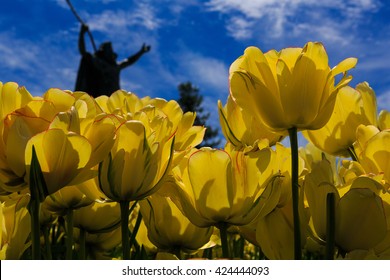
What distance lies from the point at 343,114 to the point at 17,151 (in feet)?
1.77

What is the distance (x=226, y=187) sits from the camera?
0.62 meters

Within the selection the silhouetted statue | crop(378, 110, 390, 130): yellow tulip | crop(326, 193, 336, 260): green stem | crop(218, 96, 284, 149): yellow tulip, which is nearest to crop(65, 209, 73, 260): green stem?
crop(218, 96, 284, 149): yellow tulip

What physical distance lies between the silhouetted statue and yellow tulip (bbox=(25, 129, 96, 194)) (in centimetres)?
1141

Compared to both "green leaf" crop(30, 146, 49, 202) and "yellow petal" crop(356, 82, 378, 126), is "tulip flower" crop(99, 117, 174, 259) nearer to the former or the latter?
"green leaf" crop(30, 146, 49, 202)

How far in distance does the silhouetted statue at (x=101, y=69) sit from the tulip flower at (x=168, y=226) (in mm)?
11201

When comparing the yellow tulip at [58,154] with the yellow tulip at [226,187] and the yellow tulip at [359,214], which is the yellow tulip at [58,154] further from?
the yellow tulip at [359,214]

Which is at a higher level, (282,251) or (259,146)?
(259,146)

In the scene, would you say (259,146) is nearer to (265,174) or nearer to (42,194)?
(265,174)

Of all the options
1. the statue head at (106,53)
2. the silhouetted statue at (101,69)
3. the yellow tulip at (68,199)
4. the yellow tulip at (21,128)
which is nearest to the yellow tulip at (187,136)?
the yellow tulip at (68,199)

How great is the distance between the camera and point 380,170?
682mm

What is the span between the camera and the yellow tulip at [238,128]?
2.91 feet
